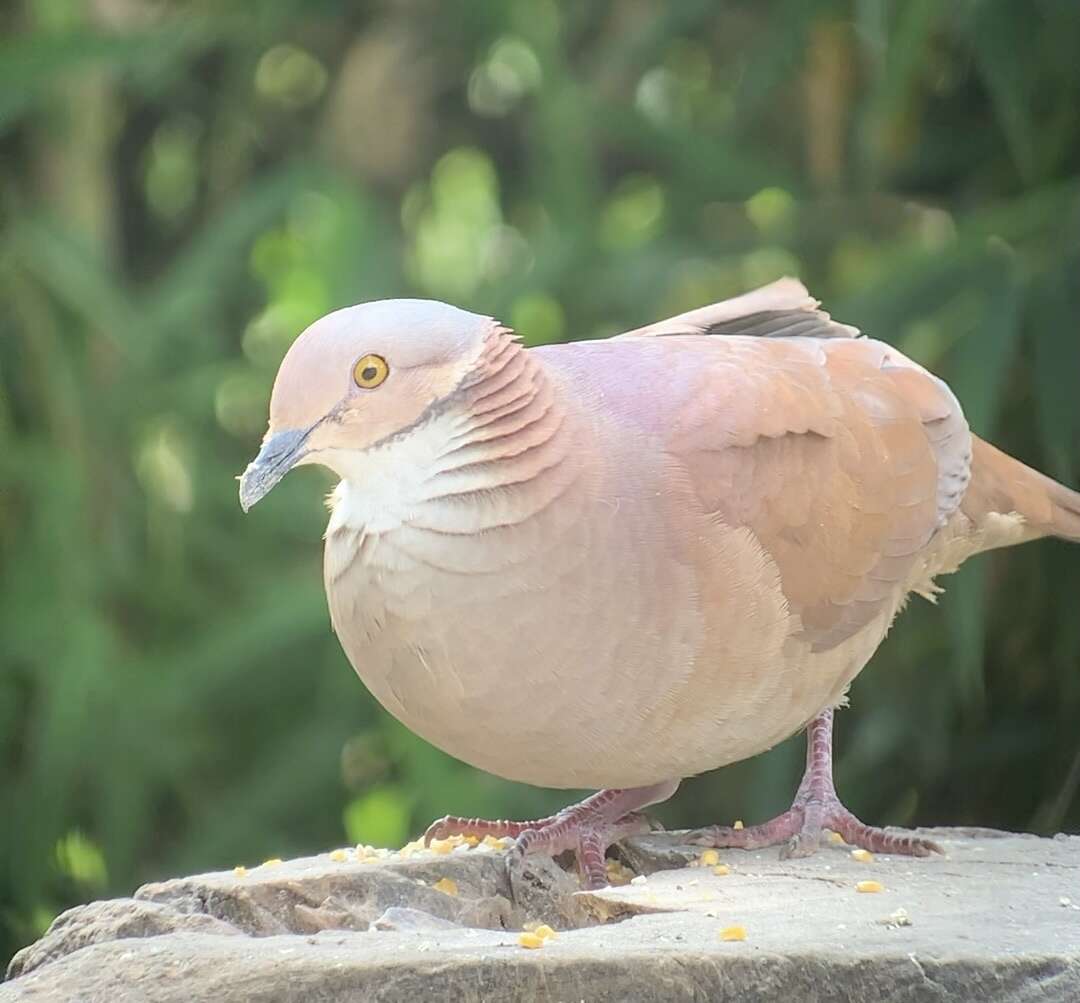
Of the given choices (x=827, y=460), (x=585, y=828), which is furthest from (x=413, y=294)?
(x=585, y=828)

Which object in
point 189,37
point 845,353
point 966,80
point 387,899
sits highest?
point 189,37

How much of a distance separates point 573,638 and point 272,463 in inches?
16.8

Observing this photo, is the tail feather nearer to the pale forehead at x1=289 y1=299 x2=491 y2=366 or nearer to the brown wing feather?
the brown wing feather

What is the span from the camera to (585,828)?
8.93 feet

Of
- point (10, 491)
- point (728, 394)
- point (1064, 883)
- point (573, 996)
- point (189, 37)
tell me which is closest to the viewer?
point (573, 996)

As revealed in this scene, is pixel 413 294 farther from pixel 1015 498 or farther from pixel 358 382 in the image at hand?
pixel 358 382

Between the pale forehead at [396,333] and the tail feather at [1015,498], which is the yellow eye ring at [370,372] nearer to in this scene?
the pale forehead at [396,333]

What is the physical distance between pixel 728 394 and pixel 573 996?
1035 millimetres

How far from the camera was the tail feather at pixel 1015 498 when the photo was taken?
3.09 metres

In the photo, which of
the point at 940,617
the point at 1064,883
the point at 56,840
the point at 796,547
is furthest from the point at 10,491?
the point at 1064,883

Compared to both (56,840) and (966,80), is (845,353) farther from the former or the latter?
(56,840)

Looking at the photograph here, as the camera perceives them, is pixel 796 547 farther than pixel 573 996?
Yes

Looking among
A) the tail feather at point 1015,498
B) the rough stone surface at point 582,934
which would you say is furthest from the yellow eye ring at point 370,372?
the tail feather at point 1015,498

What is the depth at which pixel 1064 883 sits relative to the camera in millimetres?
2457
